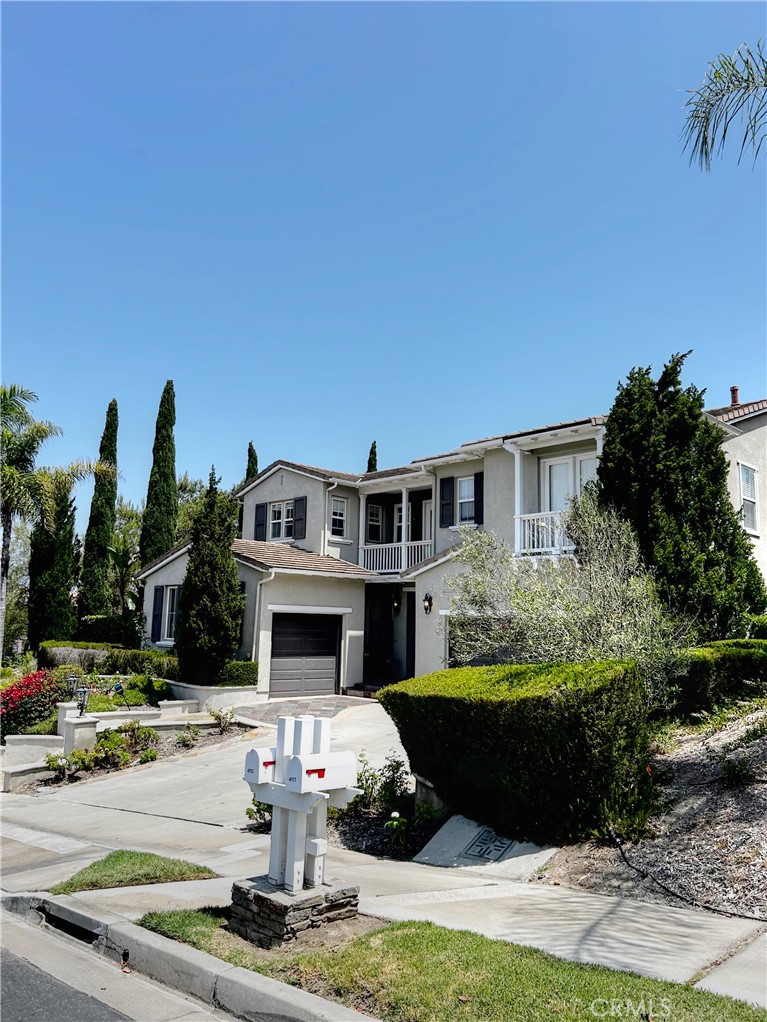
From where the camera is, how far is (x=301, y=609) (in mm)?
21938

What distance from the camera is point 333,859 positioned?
7.95 metres

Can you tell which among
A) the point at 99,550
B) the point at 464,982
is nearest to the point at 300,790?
the point at 464,982

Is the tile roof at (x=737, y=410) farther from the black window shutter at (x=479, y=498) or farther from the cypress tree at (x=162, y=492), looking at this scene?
the cypress tree at (x=162, y=492)

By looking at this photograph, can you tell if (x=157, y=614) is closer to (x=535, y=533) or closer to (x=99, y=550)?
(x=99, y=550)

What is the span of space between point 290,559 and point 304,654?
9.49ft

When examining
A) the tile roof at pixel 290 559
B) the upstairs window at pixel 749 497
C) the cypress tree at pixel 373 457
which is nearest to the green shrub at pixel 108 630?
A: the tile roof at pixel 290 559

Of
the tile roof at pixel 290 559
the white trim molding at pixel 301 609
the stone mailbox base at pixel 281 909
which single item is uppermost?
the tile roof at pixel 290 559

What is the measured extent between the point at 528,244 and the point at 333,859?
36.7 ft

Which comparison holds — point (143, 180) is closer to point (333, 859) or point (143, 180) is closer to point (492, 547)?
point (492, 547)

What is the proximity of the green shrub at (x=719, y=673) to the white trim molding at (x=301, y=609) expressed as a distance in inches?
494

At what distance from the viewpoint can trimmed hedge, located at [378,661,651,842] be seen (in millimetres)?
7191

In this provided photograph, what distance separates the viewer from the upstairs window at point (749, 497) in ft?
61.0

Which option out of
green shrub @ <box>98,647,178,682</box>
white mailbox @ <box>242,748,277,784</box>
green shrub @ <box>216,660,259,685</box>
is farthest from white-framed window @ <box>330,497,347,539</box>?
white mailbox @ <box>242,748,277,784</box>

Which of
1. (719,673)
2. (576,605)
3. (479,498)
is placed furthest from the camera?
(479,498)
